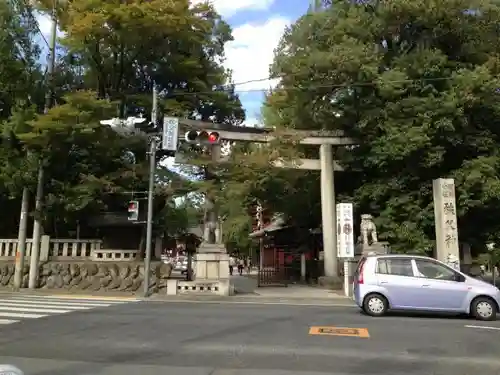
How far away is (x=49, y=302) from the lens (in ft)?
54.7

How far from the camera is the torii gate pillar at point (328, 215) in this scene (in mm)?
24578

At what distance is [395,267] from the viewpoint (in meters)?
13.7

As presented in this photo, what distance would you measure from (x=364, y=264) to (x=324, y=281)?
1113cm

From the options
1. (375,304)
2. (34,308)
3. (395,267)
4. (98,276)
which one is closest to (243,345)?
(375,304)

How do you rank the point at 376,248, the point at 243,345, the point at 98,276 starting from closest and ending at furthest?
1. the point at 243,345
2. the point at 376,248
3. the point at 98,276

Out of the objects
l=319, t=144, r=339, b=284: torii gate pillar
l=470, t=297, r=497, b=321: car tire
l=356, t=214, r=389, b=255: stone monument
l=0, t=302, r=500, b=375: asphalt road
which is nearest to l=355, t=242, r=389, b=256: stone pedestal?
l=356, t=214, r=389, b=255: stone monument

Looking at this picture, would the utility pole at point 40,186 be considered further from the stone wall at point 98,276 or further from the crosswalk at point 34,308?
the crosswalk at point 34,308

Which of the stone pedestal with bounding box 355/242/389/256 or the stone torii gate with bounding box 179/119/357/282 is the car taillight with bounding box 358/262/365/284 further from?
the stone torii gate with bounding box 179/119/357/282

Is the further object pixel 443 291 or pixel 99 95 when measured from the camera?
pixel 99 95

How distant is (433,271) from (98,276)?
47.6 ft

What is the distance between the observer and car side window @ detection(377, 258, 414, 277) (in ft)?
44.5

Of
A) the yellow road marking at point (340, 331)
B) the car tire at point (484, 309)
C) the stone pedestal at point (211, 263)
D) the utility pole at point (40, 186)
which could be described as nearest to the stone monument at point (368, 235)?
the stone pedestal at point (211, 263)

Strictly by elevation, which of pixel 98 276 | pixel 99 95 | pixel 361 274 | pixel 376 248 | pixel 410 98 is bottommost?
pixel 98 276

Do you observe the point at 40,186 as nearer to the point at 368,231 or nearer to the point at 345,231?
the point at 345,231
